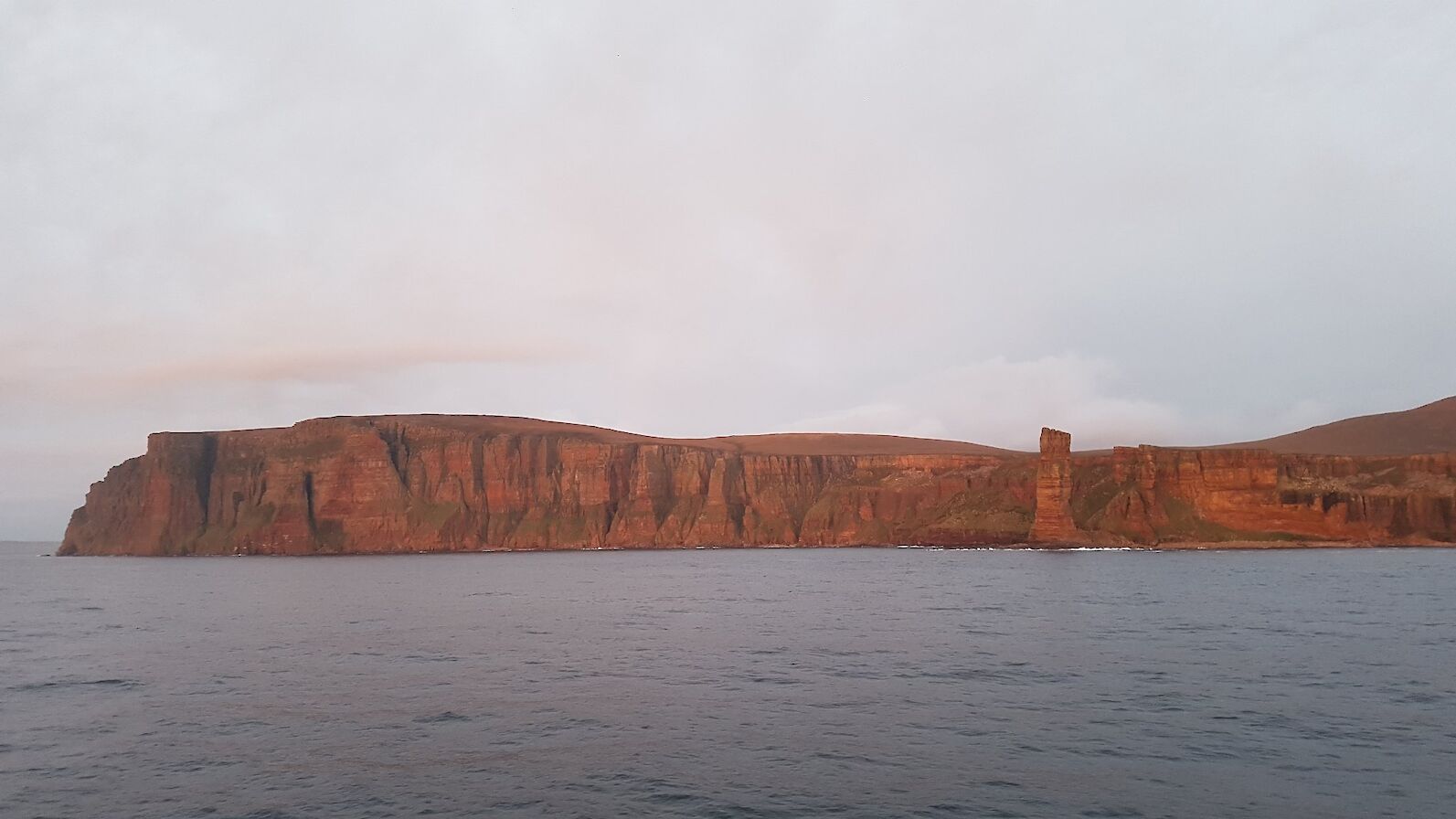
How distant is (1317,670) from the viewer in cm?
4153

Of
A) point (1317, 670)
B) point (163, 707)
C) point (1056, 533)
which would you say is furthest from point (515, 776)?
point (1056, 533)

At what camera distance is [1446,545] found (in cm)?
17750

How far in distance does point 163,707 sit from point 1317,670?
49.0m

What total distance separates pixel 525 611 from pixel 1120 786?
194 feet

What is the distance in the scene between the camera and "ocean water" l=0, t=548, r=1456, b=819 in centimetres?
2448

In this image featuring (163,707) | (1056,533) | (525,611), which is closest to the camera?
(163,707)

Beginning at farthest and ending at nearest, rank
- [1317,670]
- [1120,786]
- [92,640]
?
[92,640] → [1317,670] → [1120,786]

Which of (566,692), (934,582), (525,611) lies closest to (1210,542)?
(934,582)

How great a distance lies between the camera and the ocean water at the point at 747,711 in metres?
24.5

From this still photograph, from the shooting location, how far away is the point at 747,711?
1357 inches

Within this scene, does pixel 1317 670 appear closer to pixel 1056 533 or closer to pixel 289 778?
pixel 289 778

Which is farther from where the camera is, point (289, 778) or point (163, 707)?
point (163, 707)

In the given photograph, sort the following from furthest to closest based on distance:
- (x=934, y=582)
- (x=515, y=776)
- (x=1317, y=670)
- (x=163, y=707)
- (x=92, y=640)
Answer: (x=934, y=582) → (x=92, y=640) → (x=1317, y=670) → (x=163, y=707) → (x=515, y=776)

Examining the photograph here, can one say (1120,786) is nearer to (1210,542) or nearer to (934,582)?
(934,582)
